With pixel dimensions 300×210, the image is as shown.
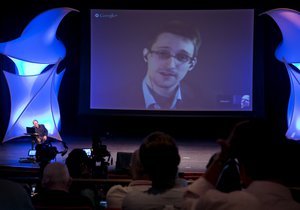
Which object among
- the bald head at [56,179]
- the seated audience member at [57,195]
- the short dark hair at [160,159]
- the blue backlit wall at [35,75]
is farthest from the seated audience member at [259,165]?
the blue backlit wall at [35,75]

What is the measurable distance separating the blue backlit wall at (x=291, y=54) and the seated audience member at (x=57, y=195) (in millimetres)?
7012

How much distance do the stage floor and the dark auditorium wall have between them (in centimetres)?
31

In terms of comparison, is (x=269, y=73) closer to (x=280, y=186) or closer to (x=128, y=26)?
(x=128, y=26)

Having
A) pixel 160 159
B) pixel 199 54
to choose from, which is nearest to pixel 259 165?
pixel 160 159

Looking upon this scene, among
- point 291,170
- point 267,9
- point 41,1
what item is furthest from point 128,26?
point 291,170

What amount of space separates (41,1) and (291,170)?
350 inches

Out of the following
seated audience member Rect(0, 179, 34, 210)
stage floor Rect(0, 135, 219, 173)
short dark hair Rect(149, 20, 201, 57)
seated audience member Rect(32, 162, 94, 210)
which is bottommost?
stage floor Rect(0, 135, 219, 173)

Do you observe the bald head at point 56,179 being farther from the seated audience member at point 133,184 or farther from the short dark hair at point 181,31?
the short dark hair at point 181,31

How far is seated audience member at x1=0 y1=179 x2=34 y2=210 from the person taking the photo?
6.07 ft

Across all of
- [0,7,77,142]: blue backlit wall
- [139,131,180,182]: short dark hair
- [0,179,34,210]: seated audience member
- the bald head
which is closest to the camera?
[139,131,180,182]: short dark hair

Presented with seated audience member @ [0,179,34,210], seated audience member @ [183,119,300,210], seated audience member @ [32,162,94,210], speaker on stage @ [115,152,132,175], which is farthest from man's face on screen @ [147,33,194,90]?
seated audience member @ [183,119,300,210]

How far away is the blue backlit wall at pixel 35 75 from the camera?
8.91 meters

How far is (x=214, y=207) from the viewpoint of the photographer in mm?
1211

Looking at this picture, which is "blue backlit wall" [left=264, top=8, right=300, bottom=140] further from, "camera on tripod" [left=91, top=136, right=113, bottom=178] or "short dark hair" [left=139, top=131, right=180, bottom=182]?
"short dark hair" [left=139, top=131, right=180, bottom=182]
